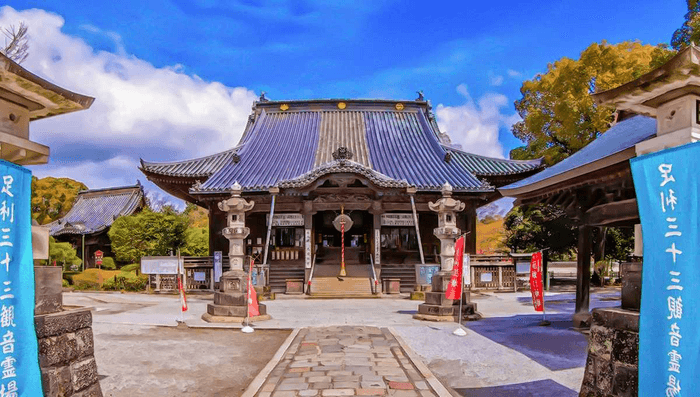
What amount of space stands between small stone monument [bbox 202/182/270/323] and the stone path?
331cm

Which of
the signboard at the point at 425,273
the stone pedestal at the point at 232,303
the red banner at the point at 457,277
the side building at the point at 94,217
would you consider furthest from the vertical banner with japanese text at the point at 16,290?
the side building at the point at 94,217

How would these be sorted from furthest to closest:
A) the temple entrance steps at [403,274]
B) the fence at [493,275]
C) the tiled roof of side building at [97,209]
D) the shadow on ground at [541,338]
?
the tiled roof of side building at [97,209], the temple entrance steps at [403,274], the fence at [493,275], the shadow on ground at [541,338]

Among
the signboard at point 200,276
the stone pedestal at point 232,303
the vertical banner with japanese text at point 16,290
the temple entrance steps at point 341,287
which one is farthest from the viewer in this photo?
the signboard at point 200,276

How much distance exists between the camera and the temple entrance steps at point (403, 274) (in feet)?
73.2

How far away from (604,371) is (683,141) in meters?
2.26

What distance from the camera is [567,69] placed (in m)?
21.9

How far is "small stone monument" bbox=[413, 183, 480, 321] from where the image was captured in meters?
13.0

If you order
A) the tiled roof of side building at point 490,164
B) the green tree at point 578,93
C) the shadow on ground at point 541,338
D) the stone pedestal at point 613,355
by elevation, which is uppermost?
the green tree at point 578,93

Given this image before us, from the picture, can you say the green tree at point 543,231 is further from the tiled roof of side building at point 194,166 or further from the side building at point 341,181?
the tiled roof of side building at point 194,166

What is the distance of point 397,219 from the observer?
23.2 metres

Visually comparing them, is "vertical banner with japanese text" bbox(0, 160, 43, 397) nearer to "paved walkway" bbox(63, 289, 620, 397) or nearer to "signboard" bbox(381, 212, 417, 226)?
"paved walkway" bbox(63, 289, 620, 397)

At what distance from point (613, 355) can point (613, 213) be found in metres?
4.60

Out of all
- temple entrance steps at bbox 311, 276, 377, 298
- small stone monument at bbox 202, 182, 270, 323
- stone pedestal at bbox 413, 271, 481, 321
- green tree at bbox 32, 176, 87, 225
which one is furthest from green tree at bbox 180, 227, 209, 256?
green tree at bbox 32, 176, 87, 225

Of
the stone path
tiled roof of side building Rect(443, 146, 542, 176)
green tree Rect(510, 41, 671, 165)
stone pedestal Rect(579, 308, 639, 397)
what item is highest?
green tree Rect(510, 41, 671, 165)
